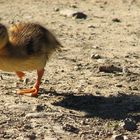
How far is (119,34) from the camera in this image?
10.3 metres

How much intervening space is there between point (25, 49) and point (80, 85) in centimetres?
96

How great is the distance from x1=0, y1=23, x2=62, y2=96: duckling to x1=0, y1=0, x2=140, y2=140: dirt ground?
0.32 m

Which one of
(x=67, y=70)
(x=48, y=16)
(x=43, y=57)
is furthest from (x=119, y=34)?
(x=43, y=57)

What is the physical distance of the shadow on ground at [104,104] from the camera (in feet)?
21.5

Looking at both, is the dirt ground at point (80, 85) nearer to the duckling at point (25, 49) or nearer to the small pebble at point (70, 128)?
the small pebble at point (70, 128)

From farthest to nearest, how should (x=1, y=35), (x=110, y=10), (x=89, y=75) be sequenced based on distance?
1. (x=110, y=10)
2. (x=89, y=75)
3. (x=1, y=35)

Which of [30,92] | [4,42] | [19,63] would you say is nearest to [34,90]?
[30,92]

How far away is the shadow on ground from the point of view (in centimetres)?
655

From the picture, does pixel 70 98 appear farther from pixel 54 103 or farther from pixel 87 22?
pixel 87 22

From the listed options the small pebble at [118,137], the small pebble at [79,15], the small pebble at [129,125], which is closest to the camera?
the small pebble at [118,137]

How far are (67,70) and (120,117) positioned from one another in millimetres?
1727

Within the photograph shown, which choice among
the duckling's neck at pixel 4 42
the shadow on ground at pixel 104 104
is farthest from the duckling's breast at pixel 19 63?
the shadow on ground at pixel 104 104

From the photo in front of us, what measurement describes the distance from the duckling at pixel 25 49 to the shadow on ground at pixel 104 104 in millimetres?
439

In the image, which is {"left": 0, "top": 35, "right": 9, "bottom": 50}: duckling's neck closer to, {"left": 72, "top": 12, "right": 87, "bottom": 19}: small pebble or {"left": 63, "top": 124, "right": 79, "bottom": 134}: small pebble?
{"left": 63, "top": 124, "right": 79, "bottom": 134}: small pebble
